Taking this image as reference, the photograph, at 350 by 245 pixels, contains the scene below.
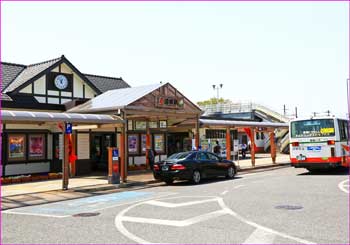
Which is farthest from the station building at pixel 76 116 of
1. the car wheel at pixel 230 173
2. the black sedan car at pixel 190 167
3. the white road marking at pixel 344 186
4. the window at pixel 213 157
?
the white road marking at pixel 344 186

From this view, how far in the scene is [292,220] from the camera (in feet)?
29.0

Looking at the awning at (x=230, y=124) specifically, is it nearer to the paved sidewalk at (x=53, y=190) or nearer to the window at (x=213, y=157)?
the window at (x=213, y=157)

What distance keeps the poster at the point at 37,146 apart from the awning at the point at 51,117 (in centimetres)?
487

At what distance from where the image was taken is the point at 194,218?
9.33 m

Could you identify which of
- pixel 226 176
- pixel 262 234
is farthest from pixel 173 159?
pixel 262 234

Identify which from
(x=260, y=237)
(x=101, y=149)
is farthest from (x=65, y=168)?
(x=260, y=237)

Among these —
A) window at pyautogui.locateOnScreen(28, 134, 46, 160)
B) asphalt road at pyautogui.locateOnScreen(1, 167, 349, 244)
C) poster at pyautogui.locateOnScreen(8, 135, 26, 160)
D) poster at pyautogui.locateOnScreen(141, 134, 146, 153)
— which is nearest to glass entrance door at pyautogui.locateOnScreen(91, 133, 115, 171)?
poster at pyautogui.locateOnScreen(141, 134, 146, 153)

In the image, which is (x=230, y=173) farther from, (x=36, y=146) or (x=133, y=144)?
(x=36, y=146)

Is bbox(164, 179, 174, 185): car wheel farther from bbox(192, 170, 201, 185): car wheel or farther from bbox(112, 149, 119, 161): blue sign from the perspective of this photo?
bbox(112, 149, 119, 161): blue sign

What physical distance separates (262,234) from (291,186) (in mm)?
8107

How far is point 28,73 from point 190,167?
1141 cm

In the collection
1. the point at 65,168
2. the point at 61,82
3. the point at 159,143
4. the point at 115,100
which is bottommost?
the point at 65,168

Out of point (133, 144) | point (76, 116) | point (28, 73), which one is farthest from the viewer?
point (133, 144)

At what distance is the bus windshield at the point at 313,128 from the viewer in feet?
64.7
